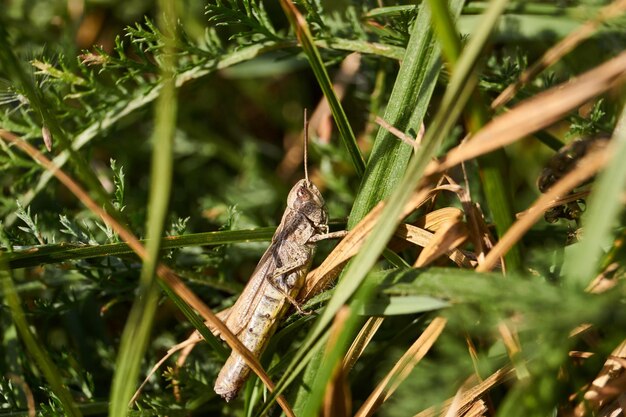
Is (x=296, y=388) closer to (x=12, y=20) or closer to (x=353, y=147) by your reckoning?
(x=353, y=147)

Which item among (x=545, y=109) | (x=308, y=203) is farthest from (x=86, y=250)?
(x=545, y=109)

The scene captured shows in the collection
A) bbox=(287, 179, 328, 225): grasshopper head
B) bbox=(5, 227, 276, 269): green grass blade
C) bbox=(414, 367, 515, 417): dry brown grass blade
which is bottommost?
bbox=(414, 367, 515, 417): dry brown grass blade

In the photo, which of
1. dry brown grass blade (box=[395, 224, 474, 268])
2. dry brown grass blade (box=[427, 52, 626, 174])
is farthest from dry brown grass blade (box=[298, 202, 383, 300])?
dry brown grass blade (box=[427, 52, 626, 174])

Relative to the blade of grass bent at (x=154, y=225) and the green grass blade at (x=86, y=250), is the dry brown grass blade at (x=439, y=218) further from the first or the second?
the blade of grass bent at (x=154, y=225)

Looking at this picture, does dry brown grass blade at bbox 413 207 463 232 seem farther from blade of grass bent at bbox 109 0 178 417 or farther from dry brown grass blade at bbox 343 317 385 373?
blade of grass bent at bbox 109 0 178 417

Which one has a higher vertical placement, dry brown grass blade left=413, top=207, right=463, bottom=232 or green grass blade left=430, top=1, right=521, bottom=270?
green grass blade left=430, top=1, right=521, bottom=270

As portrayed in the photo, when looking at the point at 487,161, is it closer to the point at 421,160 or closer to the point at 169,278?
the point at 421,160
